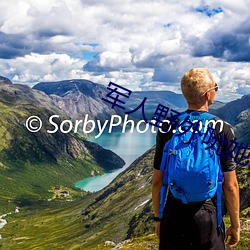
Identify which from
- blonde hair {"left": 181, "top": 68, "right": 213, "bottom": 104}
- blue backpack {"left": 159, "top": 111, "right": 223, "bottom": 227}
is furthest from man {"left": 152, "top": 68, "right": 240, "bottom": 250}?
blue backpack {"left": 159, "top": 111, "right": 223, "bottom": 227}

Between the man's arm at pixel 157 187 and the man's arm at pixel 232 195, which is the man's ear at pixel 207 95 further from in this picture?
the man's arm at pixel 157 187

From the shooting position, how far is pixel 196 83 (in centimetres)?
1071

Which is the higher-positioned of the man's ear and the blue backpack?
the man's ear

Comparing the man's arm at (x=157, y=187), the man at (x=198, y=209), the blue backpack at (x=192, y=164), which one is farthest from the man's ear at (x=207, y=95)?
the man's arm at (x=157, y=187)

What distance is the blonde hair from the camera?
422 inches

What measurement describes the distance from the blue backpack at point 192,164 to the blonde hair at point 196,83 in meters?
0.62

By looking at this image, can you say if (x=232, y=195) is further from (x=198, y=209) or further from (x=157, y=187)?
(x=157, y=187)

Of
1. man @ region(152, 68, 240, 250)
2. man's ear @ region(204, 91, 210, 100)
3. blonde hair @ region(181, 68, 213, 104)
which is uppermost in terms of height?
blonde hair @ region(181, 68, 213, 104)

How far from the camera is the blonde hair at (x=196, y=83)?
→ 35.2 ft

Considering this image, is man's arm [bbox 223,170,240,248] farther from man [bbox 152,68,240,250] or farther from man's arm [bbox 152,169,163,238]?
man's arm [bbox 152,169,163,238]

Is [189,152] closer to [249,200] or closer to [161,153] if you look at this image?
[161,153]

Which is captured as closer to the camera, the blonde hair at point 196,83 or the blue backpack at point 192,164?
the blue backpack at point 192,164

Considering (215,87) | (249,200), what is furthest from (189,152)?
(249,200)

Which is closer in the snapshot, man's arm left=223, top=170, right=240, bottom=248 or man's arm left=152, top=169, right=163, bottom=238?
man's arm left=223, top=170, right=240, bottom=248
